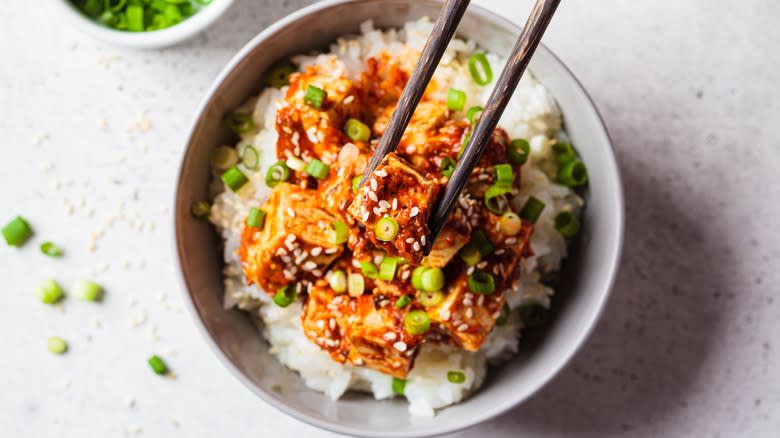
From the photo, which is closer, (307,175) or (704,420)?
(307,175)

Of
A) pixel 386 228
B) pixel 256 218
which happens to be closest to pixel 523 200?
pixel 386 228

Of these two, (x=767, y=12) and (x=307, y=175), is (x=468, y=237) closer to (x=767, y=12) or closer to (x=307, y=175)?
(x=307, y=175)

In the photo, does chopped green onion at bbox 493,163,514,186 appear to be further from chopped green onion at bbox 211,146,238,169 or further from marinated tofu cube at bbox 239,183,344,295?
chopped green onion at bbox 211,146,238,169

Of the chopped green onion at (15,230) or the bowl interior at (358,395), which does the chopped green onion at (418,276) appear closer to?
the bowl interior at (358,395)

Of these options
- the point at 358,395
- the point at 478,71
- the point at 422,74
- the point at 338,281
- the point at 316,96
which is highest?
the point at 422,74

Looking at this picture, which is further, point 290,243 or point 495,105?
point 290,243

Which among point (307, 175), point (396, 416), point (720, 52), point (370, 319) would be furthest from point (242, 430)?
point (720, 52)

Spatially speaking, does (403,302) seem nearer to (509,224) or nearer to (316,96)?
(509,224)

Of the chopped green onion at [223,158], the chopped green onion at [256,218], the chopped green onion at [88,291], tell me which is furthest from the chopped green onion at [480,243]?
the chopped green onion at [88,291]
